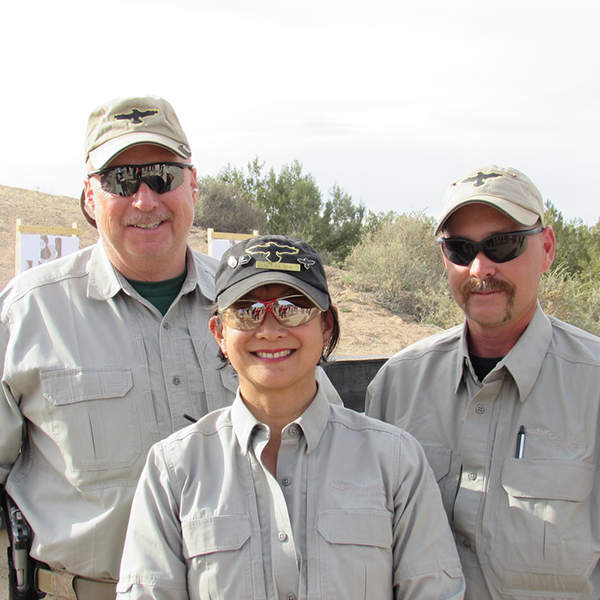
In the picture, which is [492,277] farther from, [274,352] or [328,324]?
[274,352]

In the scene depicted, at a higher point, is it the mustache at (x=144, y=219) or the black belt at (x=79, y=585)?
the mustache at (x=144, y=219)

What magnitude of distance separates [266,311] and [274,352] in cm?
13

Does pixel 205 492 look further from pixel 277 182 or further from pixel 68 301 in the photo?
pixel 277 182

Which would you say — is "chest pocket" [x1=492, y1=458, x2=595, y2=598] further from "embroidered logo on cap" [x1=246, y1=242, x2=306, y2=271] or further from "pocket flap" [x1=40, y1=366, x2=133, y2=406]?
"pocket flap" [x1=40, y1=366, x2=133, y2=406]

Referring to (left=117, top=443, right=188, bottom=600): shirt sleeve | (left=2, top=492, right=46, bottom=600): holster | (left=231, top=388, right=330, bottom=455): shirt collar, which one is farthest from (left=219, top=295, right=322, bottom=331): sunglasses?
(left=2, top=492, right=46, bottom=600): holster

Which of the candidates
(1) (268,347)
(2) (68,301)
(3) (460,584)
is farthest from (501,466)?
(2) (68,301)

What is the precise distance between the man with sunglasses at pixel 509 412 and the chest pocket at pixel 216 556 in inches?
30.8

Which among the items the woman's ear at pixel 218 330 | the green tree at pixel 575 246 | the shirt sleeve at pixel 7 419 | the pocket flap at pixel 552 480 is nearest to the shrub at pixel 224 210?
the green tree at pixel 575 246

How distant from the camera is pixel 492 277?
2.18 metres

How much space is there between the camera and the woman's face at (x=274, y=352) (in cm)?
189

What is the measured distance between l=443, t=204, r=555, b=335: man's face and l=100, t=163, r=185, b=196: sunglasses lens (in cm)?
115

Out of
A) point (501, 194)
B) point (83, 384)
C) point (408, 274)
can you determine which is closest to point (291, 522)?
point (83, 384)

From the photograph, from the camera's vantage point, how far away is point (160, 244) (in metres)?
2.47

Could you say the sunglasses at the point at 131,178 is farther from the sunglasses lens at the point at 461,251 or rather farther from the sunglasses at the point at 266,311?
the sunglasses lens at the point at 461,251
